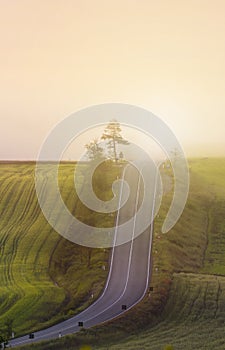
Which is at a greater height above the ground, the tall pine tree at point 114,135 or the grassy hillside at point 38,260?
the tall pine tree at point 114,135

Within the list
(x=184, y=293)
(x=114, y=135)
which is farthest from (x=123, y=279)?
(x=114, y=135)

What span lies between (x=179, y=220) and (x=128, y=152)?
8824mm

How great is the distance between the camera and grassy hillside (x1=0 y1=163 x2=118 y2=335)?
113 ft

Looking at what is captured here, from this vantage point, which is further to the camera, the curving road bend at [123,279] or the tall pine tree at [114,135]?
the tall pine tree at [114,135]

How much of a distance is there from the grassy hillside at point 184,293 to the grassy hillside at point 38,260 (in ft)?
13.5

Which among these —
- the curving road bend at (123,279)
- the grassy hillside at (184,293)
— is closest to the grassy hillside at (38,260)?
the curving road bend at (123,279)

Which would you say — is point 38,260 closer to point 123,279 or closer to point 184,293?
point 123,279

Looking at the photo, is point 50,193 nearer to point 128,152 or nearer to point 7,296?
point 128,152

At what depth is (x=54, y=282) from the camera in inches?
1512

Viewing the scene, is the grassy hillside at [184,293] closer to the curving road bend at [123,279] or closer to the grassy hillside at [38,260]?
the curving road bend at [123,279]

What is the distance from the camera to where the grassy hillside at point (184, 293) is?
2752 cm

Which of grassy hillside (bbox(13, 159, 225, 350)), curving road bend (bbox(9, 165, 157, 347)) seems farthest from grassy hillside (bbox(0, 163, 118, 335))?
grassy hillside (bbox(13, 159, 225, 350))

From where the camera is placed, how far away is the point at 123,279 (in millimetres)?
37219

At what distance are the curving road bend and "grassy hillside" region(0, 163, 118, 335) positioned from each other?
2.69 ft
